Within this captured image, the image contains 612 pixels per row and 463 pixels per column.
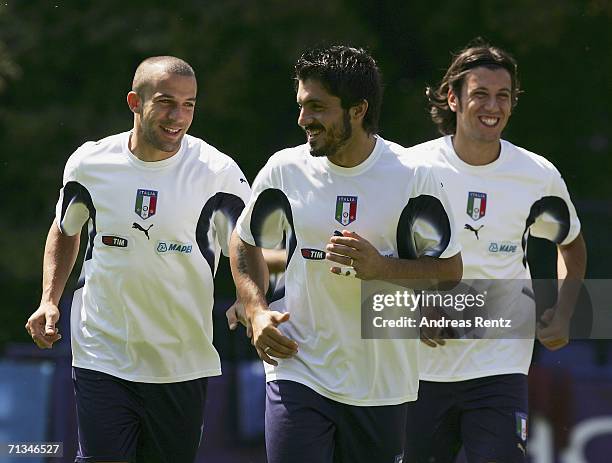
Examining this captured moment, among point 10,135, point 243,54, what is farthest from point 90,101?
point 243,54

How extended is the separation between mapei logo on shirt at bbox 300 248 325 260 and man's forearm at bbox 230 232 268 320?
0.22 meters

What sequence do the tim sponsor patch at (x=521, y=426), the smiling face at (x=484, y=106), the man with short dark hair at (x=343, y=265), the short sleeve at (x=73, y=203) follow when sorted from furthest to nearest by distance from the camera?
the smiling face at (x=484, y=106) < the tim sponsor patch at (x=521, y=426) < the short sleeve at (x=73, y=203) < the man with short dark hair at (x=343, y=265)

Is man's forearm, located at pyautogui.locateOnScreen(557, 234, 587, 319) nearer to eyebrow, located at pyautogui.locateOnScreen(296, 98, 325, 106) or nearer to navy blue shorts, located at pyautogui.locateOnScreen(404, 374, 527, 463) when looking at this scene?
navy blue shorts, located at pyautogui.locateOnScreen(404, 374, 527, 463)

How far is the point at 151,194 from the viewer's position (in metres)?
5.53

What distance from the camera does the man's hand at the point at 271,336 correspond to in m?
4.78

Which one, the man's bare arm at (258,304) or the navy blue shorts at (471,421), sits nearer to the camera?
the man's bare arm at (258,304)

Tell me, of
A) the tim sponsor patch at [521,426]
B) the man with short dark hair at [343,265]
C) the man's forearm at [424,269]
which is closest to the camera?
the man's forearm at [424,269]

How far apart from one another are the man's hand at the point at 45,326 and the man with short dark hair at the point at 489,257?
1.57 meters

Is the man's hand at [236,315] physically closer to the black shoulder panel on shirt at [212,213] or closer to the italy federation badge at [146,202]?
the black shoulder panel on shirt at [212,213]

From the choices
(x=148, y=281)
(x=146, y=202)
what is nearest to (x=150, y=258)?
(x=148, y=281)

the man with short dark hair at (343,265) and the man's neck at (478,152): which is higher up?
the man's neck at (478,152)

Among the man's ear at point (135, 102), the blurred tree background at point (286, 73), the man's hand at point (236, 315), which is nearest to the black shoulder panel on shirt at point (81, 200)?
the man's ear at point (135, 102)

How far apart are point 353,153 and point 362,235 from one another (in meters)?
0.32

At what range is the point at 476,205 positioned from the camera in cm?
596
